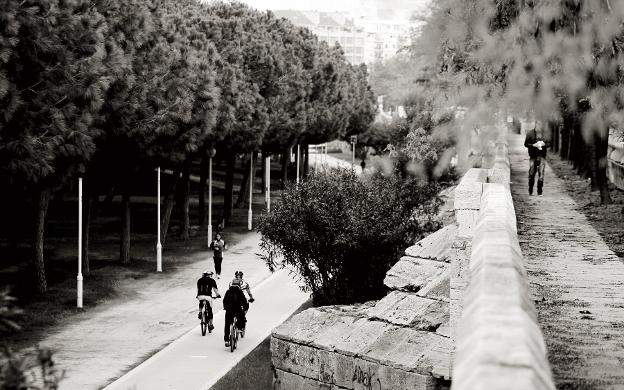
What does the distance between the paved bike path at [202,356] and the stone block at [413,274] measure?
366cm

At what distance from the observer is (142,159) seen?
34125 millimetres

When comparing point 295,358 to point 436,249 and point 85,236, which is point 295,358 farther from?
point 85,236

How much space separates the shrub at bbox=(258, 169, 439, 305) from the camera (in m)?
25.0

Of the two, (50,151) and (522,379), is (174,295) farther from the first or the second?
(522,379)

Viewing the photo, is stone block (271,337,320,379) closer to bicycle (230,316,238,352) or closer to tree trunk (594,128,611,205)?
bicycle (230,316,238,352)

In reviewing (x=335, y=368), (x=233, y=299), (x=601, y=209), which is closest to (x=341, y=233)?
(x=233, y=299)

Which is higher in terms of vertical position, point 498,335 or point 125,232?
point 498,335

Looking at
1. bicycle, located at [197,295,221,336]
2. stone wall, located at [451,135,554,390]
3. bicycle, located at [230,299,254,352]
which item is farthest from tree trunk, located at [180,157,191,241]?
stone wall, located at [451,135,554,390]

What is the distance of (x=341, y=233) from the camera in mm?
24859

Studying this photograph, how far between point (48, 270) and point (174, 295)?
543 cm

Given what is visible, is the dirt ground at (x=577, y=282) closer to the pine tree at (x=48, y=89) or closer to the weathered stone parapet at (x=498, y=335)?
the weathered stone parapet at (x=498, y=335)

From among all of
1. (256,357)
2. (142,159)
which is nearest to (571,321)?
(256,357)

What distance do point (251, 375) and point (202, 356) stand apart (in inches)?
96.5

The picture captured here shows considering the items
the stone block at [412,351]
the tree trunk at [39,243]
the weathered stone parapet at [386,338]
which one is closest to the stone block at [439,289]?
the weathered stone parapet at [386,338]
